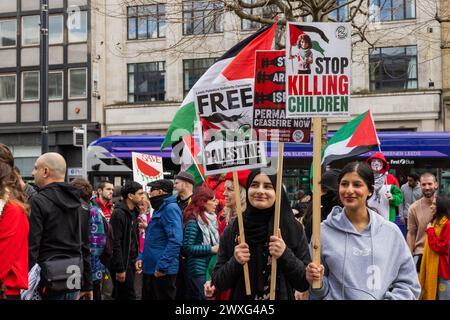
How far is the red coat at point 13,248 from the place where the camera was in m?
4.45

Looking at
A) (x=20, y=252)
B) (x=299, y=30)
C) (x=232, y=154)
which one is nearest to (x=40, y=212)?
(x=20, y=252)

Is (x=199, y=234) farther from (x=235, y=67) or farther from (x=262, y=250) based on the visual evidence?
(x=262, y=250)

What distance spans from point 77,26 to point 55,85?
3178mm

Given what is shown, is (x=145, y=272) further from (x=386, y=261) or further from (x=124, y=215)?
(x=386, y=261)

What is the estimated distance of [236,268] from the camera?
461cm

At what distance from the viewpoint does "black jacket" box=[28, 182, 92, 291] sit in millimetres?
5688

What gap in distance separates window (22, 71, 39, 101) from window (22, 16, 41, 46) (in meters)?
1.57

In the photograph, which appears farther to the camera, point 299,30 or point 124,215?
point 124,215

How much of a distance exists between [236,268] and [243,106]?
1339 millimetres

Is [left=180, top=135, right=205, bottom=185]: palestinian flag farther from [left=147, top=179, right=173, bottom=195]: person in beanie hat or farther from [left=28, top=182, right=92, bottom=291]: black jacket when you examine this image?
[left=28, top=182, right=92, bottom=291]: black jacket

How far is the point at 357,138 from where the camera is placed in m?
9.00

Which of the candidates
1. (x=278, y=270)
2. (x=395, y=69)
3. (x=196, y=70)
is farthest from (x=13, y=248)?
(x=196, y=70)

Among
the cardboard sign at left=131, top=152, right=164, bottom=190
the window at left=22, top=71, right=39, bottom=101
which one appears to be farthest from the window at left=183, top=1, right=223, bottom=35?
the window at left=22, top=71, right=39, bottom=101

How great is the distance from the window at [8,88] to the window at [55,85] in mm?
2152
